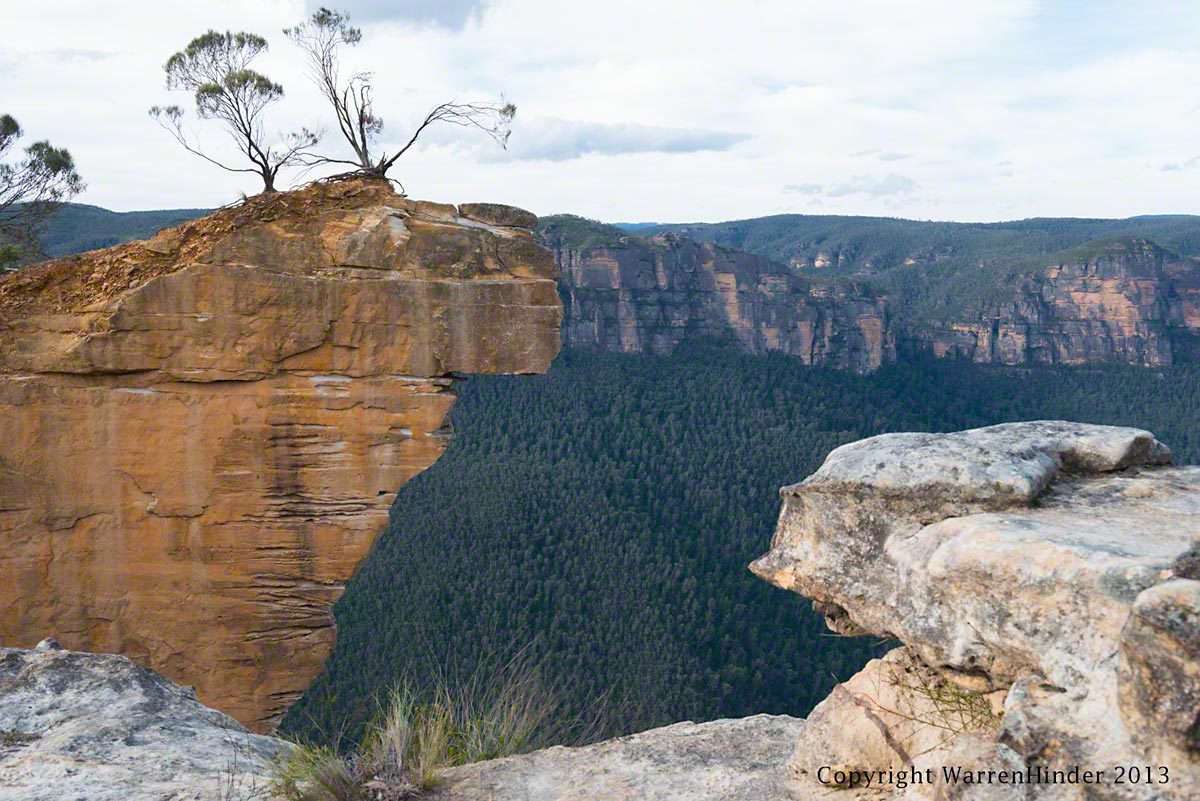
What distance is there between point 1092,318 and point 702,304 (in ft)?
166

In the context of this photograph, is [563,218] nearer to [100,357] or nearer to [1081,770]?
[100,357]

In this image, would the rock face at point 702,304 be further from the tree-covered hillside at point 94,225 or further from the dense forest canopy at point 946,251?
the tree-covered hillside at point 94,225

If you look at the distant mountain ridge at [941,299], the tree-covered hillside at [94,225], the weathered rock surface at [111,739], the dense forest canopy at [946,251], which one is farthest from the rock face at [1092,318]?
the weathered rock surface at [111,739]

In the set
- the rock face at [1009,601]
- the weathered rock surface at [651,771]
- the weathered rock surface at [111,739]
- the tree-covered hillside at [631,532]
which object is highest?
the rock face at [1009,601]

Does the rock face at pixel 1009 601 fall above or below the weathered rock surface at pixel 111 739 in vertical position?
above

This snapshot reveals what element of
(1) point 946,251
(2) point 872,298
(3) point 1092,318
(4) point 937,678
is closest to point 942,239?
(1) point 946,251

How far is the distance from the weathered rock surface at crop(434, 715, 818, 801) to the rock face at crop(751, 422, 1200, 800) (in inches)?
19.3

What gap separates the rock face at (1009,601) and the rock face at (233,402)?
16.2ft

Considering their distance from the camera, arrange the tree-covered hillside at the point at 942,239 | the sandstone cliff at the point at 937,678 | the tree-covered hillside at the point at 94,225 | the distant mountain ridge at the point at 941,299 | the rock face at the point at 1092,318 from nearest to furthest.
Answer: the sandstone cliff at the point at 937,678 < the tree-covered hillside at the point at 94,225 < the distant mountain ridge at the point at 941,299 < the rock face at the point at 1092,318 < the tree-covered hillside at the point at 942,239

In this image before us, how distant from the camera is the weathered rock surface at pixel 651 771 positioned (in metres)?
5.89

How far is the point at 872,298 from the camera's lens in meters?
101

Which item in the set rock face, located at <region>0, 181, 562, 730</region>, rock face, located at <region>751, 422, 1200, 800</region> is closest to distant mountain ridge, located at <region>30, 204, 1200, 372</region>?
rock face, located at <region>0, 181, 562, 730</region>

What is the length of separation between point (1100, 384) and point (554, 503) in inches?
3047

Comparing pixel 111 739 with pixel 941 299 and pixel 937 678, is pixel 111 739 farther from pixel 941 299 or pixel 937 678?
pixel 941 299
